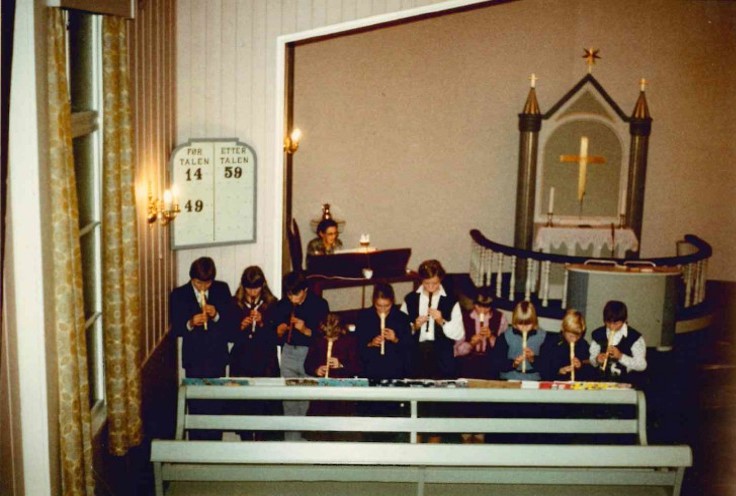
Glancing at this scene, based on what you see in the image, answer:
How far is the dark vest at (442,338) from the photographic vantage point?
6.05 metres

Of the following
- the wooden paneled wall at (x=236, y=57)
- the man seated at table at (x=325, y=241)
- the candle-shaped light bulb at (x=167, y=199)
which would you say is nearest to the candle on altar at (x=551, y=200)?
the man seated at table at (x=325, y=241)

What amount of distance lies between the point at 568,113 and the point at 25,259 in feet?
26.9

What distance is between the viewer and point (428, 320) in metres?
6.11

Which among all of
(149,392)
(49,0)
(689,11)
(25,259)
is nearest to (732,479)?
(149,392)

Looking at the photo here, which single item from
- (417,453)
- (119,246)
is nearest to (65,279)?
(119,246)

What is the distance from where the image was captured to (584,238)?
10.7m

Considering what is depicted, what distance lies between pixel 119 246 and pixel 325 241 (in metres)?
4.88

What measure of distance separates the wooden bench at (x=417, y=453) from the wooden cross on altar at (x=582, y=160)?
646 cm

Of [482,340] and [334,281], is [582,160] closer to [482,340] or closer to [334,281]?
[334,281]

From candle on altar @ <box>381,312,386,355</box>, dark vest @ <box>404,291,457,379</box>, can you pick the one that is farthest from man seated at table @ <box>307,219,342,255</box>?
candle on altar @ <box>381,312,386,355</box>

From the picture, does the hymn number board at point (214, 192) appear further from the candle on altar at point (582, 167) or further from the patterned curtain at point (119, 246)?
the candle on altar at point (582, 167)

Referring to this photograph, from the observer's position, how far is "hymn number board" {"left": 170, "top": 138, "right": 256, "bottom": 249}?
649 centimetres

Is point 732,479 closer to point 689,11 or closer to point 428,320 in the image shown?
point 428,320

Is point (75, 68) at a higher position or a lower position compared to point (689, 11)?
lower
